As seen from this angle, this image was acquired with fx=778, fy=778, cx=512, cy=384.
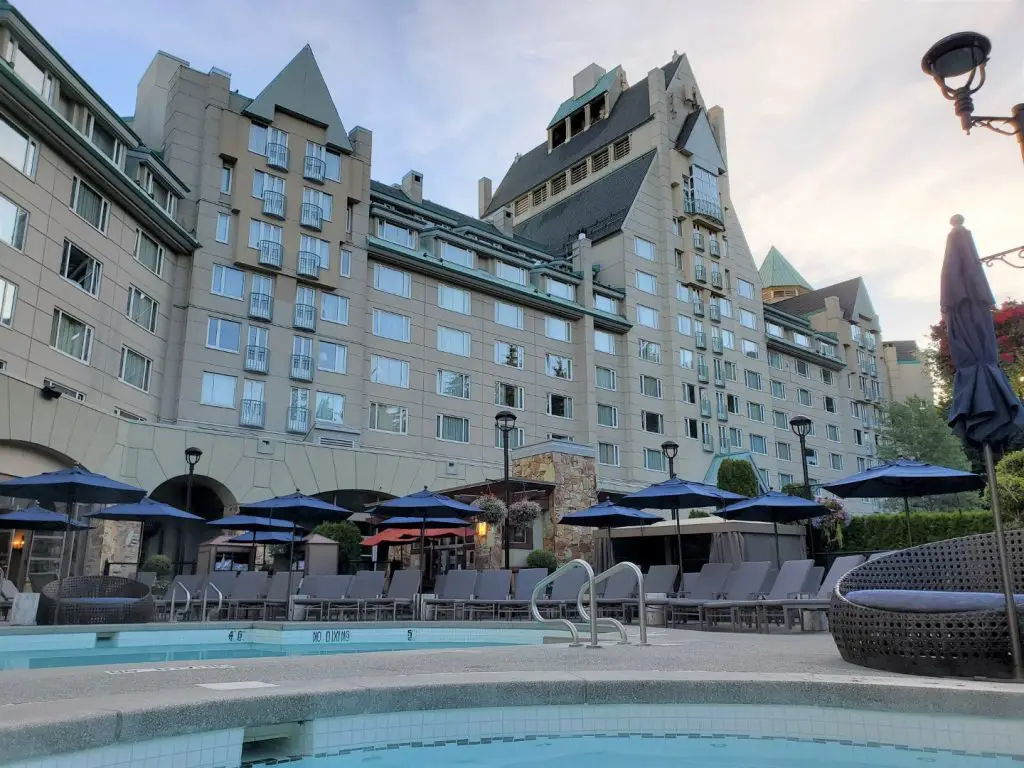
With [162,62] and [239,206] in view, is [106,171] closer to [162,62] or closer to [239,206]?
[239,206]

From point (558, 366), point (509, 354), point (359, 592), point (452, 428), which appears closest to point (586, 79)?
point (558, 366)

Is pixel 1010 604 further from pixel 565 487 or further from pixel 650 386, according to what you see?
pixel 650 386

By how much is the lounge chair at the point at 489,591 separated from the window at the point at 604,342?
1042 inches

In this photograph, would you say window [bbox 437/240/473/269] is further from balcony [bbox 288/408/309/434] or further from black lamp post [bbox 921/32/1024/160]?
black lamp post [bbox 921/32/1024/160]

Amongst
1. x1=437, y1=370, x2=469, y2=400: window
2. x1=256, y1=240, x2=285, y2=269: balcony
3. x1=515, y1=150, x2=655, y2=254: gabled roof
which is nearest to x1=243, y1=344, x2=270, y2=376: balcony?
x1=256, y1=240, x2=285, y2=269: balcony

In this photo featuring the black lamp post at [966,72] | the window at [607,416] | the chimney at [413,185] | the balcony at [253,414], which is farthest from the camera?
the chimney at [413,185]

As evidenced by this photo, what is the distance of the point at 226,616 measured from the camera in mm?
16891

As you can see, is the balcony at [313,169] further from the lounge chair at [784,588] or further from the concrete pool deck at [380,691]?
the concrete pool deck at [380,691]

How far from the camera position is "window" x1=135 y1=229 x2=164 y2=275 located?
27969 millimetres

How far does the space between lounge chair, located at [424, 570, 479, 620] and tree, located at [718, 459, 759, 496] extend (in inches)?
672

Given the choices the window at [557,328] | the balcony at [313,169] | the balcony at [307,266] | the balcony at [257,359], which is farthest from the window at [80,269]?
the window at [557,328]

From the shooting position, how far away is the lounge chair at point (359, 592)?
16.2m

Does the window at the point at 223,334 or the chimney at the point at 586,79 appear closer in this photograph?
the window at the point at 223,334

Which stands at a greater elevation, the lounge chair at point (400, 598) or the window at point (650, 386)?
the window at point (650, 386)
